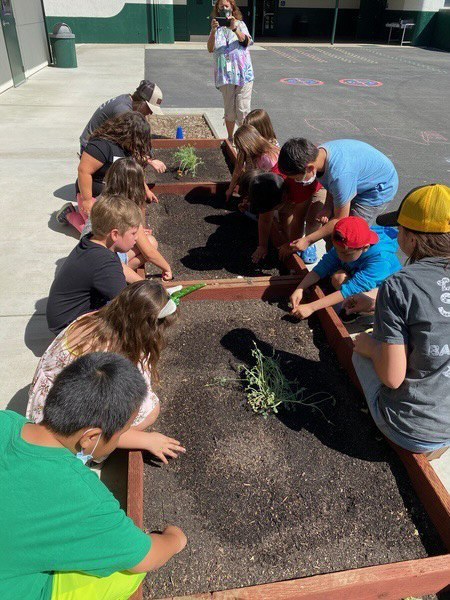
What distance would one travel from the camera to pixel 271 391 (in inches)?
106

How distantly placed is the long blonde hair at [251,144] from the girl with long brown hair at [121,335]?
2708 mm

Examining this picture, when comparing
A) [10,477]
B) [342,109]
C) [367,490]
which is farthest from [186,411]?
[342,109]

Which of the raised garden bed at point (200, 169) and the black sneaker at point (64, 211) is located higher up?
the black sneaker at point (64, 211)

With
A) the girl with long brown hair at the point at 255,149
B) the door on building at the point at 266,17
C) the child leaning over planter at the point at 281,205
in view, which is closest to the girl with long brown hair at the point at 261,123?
the girl with long brown hair at the point at 255,149

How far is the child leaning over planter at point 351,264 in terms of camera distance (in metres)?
3.16

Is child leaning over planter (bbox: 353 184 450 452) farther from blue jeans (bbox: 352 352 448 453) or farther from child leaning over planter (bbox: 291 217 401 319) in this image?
child leaning over planter (bbox: 291 217 401 319)

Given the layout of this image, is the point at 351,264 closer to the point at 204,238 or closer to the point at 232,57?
the point at 204,238

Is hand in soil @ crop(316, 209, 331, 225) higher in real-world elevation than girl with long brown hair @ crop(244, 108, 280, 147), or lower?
lower

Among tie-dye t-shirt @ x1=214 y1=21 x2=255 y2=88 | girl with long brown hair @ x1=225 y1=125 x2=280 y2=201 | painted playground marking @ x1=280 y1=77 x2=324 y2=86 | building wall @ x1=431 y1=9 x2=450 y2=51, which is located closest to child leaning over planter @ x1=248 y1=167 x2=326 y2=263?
girl with long brown hair @ x1=225 y1=125 x2=280 y2=201

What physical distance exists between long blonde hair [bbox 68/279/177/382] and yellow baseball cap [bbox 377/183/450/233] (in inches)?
44.1

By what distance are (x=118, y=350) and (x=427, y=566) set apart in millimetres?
1558

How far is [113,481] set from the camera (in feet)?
7.77

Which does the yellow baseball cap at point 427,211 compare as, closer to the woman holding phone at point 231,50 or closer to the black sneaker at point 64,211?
the black sneaker at point 64,211

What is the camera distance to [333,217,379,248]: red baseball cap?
10.2 feet
